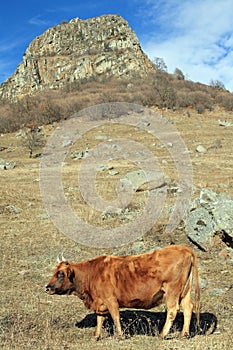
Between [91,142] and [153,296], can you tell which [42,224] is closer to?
[153,296]

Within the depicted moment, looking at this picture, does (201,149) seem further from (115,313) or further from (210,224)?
(115,313)

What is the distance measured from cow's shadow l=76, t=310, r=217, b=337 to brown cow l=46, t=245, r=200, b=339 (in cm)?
40

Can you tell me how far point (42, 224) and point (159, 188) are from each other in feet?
24.3

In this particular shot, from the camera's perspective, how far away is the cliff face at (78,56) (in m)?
77.2

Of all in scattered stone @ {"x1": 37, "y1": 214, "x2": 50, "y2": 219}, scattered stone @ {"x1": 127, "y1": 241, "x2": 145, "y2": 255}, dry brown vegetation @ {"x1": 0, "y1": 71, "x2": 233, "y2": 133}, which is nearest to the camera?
scattered stone @ {"x1": 127, "y1": 241, "x2": 145, "y2": 255}

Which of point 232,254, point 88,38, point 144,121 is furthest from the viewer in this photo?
point 88,38

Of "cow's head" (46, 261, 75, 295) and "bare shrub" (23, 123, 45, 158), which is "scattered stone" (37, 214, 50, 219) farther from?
"bare shrub" (23, 123, 45, 158)

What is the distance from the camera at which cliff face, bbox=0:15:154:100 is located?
253 feet

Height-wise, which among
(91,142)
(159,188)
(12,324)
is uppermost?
(91,142)

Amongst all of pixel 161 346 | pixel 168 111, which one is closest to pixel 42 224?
pixel 161 346

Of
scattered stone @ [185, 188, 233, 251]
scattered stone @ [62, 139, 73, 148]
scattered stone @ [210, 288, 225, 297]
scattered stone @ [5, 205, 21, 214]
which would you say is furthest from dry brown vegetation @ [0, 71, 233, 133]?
scattered stone @ [210, 288, 225, 297]

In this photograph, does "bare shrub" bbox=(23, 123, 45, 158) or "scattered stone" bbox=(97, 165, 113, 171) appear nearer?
"scattered stone" bbox=(97, 165, 113, 171)

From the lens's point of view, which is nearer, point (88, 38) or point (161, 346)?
point (161, 346)

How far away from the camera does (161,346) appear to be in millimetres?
5773
